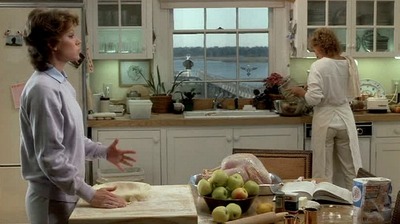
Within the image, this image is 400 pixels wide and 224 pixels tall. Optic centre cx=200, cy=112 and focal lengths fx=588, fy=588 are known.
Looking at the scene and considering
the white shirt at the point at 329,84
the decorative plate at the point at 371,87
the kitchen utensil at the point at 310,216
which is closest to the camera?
the kitchen utensil at the point at 310,216

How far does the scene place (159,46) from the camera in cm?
532

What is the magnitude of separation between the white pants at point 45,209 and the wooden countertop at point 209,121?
2.39 meters

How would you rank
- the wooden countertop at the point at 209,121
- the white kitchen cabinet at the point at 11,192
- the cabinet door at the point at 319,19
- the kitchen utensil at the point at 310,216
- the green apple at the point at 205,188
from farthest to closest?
1. the cabinet door at the point at 319,19
2. the wooden countertop at the point at 209,121
3. the white kitchen cabinet at the point at 11,192
4. the green apple at the point at 205,188
5. the kitchen utensil at the point at 310,216

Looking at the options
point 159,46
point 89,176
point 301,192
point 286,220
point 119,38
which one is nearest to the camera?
point 286,220

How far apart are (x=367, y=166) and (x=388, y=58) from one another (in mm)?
1139

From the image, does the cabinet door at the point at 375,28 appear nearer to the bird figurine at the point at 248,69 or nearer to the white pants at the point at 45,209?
the bird figurine at the point at 248,69

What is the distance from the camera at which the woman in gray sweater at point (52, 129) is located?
205cm

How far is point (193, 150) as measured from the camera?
473 cm

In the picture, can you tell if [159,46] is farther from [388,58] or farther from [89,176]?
[388,58]

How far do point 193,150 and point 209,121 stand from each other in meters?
0.27

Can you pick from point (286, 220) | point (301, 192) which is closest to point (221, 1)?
point (301, 192)

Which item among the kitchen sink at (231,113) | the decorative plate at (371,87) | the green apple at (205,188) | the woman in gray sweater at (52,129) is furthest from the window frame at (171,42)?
the green apple at (205,188)

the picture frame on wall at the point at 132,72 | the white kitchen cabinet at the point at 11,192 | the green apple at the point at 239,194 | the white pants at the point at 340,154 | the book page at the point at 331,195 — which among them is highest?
the picture frame on wall at the point at 132,72

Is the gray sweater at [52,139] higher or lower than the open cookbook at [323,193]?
higher
